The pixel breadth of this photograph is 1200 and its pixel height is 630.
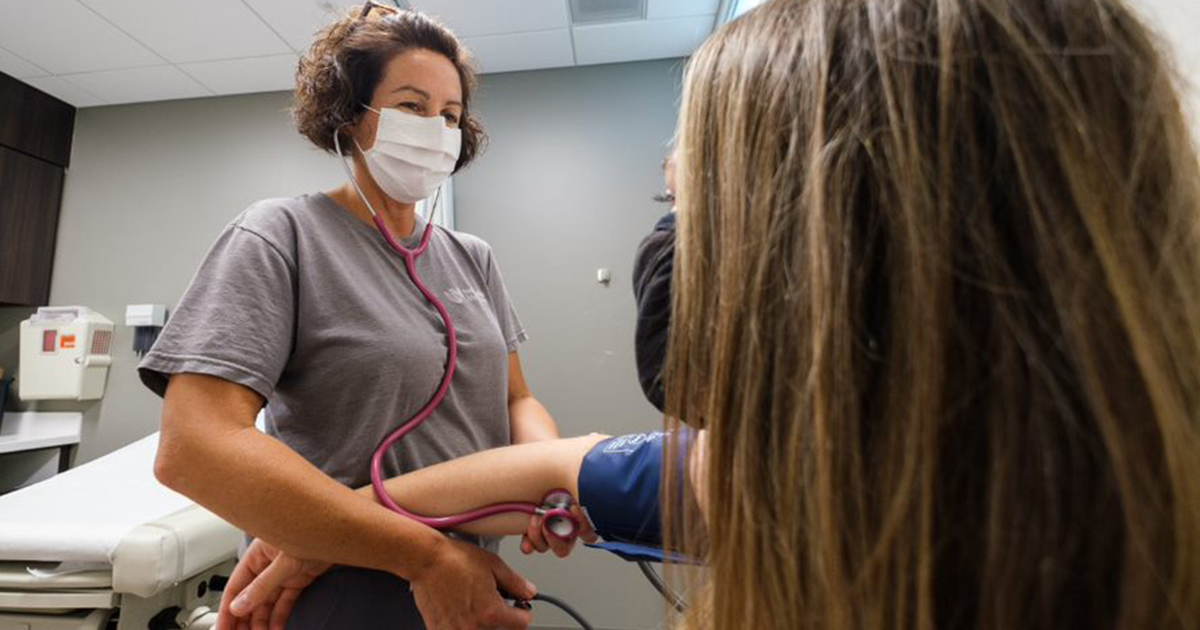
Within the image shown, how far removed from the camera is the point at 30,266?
2.89 meters

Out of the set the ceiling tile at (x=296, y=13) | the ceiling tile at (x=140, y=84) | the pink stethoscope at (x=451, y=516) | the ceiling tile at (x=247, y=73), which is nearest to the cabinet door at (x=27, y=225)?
the ceiling tile at (x=140, y=84)

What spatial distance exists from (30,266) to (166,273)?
0.67 metres

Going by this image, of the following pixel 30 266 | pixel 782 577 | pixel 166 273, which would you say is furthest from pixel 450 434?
pixel 30 266

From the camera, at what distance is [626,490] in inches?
21.3

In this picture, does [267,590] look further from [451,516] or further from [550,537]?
[550,537]

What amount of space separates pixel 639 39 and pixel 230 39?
72.1 inches

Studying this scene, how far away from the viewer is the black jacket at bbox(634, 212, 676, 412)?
0.61 metres

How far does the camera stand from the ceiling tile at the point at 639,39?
2.53 m

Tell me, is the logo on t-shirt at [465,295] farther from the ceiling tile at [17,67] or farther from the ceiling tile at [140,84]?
the ceiling tile at [17,67]

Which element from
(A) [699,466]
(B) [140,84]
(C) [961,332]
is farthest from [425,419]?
(B) [140,84]

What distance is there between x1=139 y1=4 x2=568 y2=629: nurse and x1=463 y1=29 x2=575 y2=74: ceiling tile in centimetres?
180

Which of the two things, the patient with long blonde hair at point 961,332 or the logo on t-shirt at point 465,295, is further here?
the logo on t-shirt at point 465,295

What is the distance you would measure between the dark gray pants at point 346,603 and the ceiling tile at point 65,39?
2833mm

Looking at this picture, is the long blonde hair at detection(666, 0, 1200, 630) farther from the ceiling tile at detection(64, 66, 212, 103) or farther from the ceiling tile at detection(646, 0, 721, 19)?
the ceiling tile at detection(64, 66, 212, 103)
